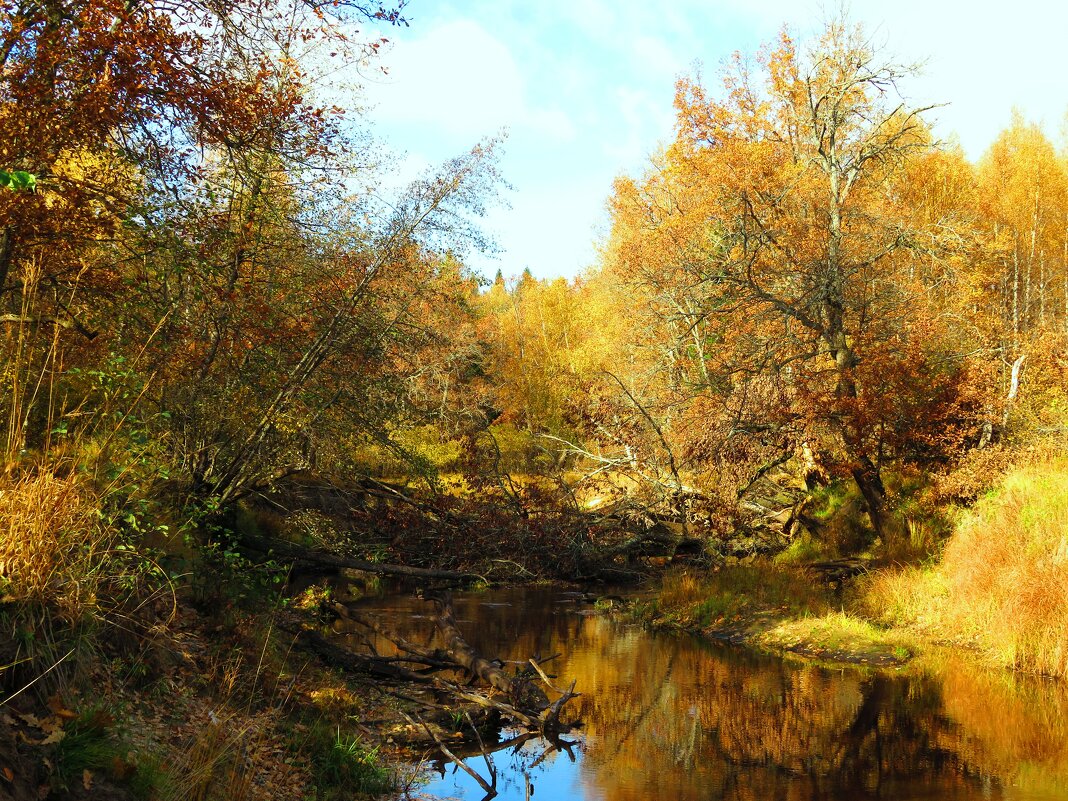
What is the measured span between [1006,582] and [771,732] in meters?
5.48

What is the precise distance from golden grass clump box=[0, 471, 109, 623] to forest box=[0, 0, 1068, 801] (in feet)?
0.08

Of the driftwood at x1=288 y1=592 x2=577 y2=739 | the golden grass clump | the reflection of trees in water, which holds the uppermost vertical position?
the golden grass clump

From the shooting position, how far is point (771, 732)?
10508mm

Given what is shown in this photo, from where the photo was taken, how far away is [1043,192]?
40344 millimetres

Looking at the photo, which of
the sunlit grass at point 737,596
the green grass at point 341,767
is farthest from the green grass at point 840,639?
the green grass at point 341,767

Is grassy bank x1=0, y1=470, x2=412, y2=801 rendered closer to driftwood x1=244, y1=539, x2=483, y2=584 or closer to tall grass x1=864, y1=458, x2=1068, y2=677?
driftwood x1=244, y1=539, x2=483, y2=584

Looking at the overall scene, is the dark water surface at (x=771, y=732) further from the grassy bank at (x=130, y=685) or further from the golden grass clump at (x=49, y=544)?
the golden grass clump at (x=49, y=544)

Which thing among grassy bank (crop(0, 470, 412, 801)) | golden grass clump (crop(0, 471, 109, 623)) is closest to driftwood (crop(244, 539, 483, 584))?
grassy bank (crop(0, 470, 412, 801))

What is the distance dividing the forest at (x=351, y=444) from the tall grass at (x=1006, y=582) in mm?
59

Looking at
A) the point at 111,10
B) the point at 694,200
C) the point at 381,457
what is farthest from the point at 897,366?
the point at 111,10

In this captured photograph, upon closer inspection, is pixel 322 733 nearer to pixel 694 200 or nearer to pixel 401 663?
pixel 401 663

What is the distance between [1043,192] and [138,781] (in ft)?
150

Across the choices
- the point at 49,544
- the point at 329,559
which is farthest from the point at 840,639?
the point at 49,544

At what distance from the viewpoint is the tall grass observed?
1264cm
